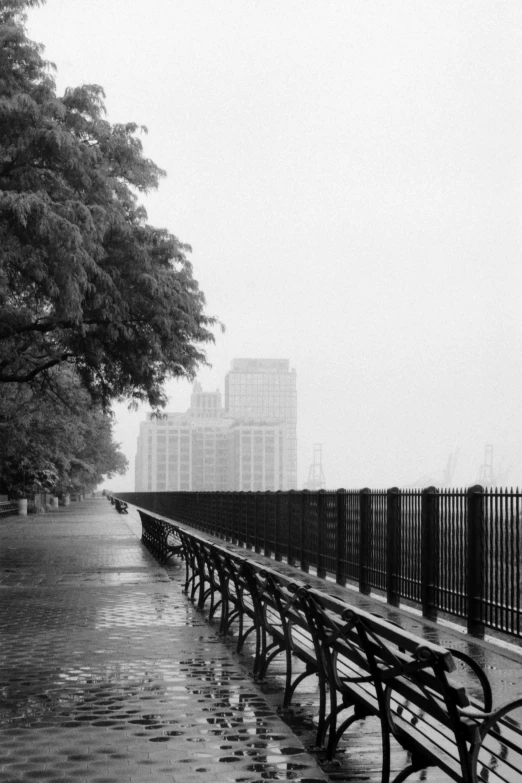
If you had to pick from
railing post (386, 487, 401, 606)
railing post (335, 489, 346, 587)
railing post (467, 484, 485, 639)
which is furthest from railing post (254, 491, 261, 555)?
railing post (467, 484, 485, 639)

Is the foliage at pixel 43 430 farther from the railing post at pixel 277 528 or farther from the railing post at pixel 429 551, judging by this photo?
the railing post at pixel 429 551

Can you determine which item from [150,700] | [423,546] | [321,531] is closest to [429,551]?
[423,546]

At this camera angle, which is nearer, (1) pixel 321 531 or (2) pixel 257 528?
(1) pixel 321 531

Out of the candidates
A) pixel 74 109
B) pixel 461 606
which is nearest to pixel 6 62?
pixel 74 109

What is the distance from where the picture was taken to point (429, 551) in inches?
536

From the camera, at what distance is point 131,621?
13703 millimetres

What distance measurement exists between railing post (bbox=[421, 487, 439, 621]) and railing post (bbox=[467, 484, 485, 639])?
1279 mm

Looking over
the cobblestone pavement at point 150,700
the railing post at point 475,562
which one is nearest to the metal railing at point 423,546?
the railing post at point 475,562

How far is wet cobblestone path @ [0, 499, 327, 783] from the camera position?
21.2ft

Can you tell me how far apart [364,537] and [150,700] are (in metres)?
8.77

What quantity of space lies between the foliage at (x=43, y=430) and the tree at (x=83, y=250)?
433cm

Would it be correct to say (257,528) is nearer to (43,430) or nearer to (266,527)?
(266,527)

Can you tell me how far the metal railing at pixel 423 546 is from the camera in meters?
11.2

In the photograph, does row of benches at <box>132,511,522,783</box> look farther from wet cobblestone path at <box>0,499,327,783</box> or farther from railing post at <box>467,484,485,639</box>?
railing post at <box>467,484,485,639</box>
